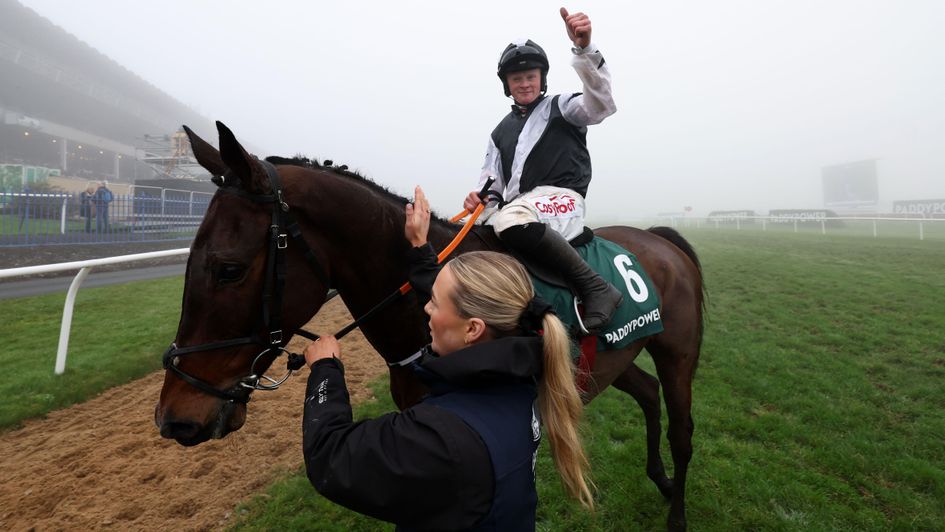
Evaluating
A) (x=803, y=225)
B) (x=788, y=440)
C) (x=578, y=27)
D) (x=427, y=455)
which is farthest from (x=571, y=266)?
(x=803, y=225)

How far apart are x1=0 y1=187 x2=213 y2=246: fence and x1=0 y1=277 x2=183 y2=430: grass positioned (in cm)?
384

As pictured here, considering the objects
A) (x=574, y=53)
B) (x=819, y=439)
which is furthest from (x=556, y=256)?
(x=819, y=439)

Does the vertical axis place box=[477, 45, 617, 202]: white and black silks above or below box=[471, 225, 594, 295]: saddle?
above

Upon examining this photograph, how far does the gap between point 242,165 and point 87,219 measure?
15.5m

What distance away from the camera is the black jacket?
1026mm

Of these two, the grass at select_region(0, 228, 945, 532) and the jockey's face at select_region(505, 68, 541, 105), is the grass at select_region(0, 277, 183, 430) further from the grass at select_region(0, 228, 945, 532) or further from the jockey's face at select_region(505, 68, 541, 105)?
the jockey's face at select_region(505, 68, 541, 105)

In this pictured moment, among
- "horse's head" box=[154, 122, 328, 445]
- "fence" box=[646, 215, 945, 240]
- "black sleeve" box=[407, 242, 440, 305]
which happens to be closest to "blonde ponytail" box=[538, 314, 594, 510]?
"black sleeve" box=[407, 242, 440, 305]

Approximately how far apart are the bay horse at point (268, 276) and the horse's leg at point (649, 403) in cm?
112

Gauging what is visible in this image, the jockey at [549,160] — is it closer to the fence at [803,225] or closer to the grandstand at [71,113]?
the grandstand at [71,113]

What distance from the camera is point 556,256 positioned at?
2207 mm

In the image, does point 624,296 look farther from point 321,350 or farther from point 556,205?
point 321,350

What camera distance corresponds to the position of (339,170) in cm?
220

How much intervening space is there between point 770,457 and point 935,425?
1.93 meters

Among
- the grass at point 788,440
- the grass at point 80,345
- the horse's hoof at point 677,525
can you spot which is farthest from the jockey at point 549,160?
the grass at point 80,345
